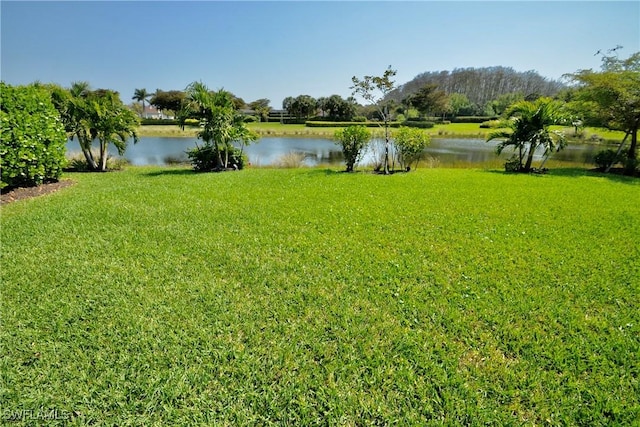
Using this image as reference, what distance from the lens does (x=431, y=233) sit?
211 inches

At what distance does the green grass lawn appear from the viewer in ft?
7.16

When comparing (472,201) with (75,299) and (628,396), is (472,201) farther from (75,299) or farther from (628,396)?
(75,299)

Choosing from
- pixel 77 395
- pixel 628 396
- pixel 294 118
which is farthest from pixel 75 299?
pixel 294 118

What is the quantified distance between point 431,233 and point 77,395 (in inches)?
197

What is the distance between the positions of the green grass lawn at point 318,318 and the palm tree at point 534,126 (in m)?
7.00

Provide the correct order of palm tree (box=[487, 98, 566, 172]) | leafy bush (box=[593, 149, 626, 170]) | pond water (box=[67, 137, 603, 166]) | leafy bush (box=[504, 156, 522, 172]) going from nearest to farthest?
1. palm tree (box=[487, 98, 566, 172])
2. leafy bush (box=[504, 156, 522, 172])
3. leafy bush (box=[593, 149, 626, 170])
4. pond water (box=[67, 137, 603, 166])

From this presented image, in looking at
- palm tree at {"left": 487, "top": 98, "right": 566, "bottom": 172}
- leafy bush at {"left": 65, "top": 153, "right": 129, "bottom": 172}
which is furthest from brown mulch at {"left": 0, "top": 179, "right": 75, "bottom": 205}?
palm tree at {"left": 487, "top": 98, "right": 566, "bottom": 172}

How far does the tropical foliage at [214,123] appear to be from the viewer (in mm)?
11016

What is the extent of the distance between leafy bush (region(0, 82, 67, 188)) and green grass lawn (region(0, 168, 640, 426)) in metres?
1.71

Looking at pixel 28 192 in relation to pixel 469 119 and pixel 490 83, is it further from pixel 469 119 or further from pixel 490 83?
→ pixel 490 83

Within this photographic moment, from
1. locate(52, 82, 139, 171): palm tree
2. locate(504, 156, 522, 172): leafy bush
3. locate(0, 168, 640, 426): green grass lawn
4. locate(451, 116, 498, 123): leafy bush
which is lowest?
locate(0, 168, 640, 426): green grass lawn

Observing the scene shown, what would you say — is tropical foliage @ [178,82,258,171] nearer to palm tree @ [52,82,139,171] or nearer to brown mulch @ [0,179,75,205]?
palm tree @ [52,82,139,171]

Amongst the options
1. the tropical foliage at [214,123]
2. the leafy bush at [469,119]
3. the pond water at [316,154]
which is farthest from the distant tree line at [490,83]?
the tropical foliage at [214,123]

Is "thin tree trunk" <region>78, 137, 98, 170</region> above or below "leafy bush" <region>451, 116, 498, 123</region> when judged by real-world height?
below
